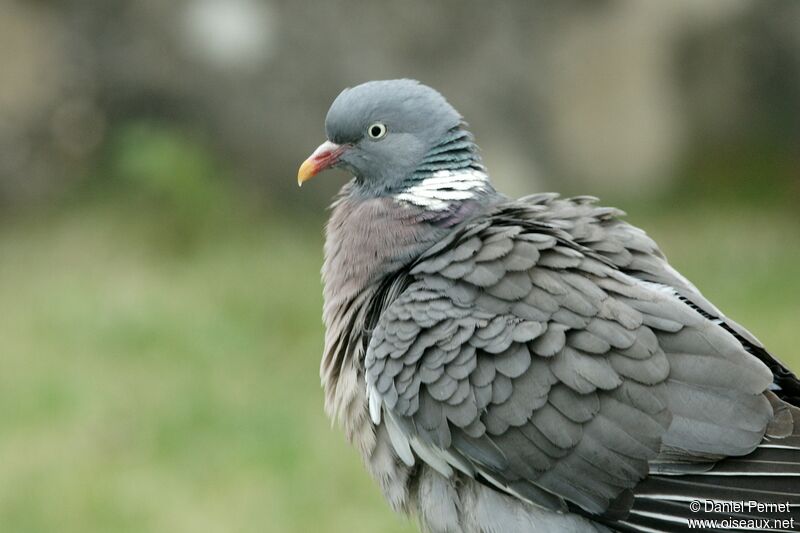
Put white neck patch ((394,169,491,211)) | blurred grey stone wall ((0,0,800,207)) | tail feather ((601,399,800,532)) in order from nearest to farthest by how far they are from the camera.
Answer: tail feather ((601,399,800,532)) → white neck patch ((394,169,491,211)) → blurred grey stone wall ((0,0,800,207))

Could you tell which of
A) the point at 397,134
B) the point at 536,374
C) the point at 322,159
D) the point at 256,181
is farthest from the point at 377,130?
the point at 256,181

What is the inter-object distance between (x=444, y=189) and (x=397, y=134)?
0.84ft

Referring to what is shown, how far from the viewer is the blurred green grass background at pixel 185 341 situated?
5.34m

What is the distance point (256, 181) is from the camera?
303 inches

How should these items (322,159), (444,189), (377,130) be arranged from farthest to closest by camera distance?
(322,159)
(377,130)
(444,189)

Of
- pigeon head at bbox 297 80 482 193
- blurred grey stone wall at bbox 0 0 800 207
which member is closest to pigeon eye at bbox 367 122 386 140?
pigeon head at bbox 297 80 482 193

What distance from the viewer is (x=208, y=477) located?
5527 mm

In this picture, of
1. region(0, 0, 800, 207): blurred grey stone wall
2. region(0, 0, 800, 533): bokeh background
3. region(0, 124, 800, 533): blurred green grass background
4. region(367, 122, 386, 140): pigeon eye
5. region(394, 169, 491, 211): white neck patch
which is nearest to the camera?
region(394, 169, 491, 211): white neck patch

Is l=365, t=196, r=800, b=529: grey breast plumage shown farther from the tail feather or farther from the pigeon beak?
the pigeon beak

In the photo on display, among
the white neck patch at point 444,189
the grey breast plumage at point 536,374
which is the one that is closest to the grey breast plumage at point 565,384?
the grey breast plumage at point 536,374

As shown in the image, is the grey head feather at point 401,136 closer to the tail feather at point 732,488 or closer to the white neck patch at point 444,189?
the white neck patch at point 444,189

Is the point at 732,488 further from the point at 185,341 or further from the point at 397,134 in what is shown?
the point at 185,341

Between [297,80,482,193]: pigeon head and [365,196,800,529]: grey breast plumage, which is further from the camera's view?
[297,80,482,193]: pigeon head

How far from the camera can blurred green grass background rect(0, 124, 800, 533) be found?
17.5 feet
